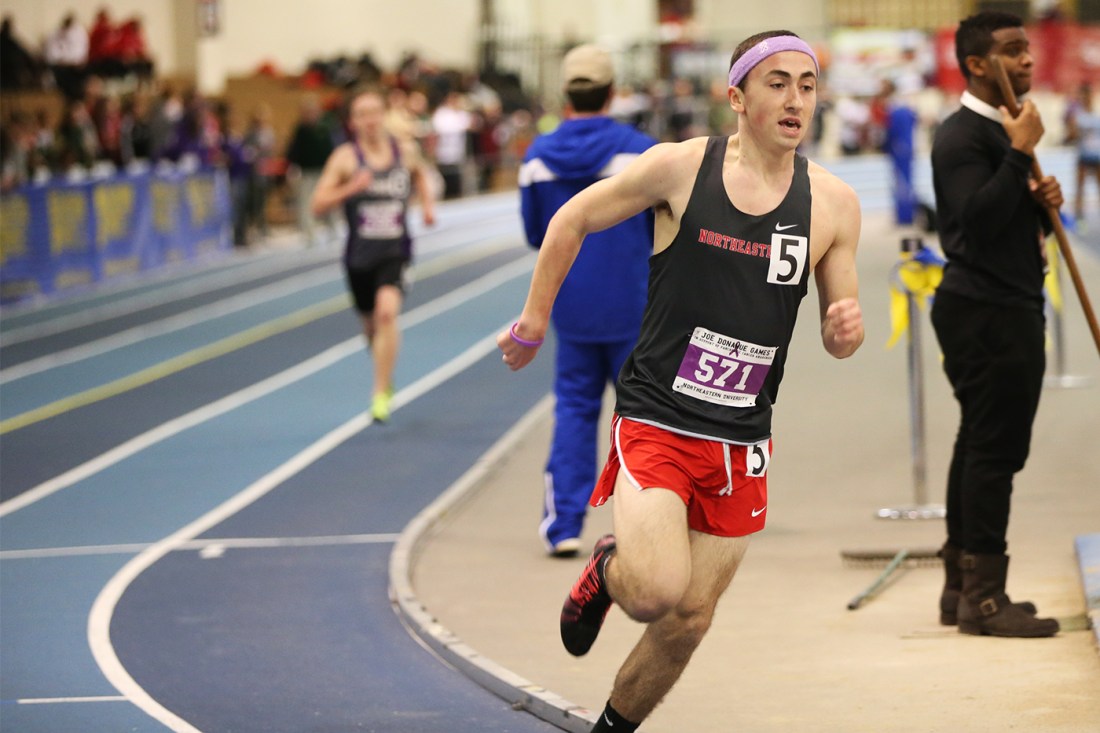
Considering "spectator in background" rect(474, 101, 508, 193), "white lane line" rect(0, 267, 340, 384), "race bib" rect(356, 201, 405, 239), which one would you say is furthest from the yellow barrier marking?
"spectator in background" rect(474, 101, 508, 193)

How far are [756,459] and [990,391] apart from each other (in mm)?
1751

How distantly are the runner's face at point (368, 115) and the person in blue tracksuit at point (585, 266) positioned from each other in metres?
4.07

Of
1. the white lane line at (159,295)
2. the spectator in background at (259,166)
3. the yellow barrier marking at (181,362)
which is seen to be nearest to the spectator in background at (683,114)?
the spectator in background at (259,166)

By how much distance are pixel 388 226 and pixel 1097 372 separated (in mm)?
5212

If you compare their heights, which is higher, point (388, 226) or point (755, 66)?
point (755, 66)

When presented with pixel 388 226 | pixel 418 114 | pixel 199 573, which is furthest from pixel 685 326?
pixel 418 114

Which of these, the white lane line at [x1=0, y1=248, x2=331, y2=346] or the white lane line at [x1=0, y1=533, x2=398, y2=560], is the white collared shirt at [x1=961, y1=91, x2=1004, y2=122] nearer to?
the white lane line at [x1=0, y1=533, x2=398, y2=560]

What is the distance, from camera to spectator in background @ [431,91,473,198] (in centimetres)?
3659

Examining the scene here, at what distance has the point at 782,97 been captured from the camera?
15.9ft

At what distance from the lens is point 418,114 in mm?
34344

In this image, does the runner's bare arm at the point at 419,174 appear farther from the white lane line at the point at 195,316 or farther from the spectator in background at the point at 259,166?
the spectator in background at the point at 259,166

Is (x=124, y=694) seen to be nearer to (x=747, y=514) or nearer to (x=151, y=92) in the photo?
(x=747, y=514)

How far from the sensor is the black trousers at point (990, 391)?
6410 mm

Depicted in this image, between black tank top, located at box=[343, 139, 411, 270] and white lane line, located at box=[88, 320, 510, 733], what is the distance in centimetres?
118
